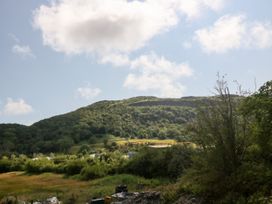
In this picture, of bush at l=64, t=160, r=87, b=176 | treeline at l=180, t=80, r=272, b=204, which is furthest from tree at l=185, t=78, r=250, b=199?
bush at l=64, t=160, r=87, b=176

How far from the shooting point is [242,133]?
72.4ft

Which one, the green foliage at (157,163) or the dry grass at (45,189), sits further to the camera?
the green foliage at (157,163)

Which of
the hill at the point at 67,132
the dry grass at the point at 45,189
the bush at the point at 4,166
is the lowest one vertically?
the dry grass at the point at 45,189

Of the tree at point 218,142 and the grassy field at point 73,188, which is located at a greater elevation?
the tree at point 218,142

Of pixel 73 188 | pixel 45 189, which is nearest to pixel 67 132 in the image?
pixel 45 189

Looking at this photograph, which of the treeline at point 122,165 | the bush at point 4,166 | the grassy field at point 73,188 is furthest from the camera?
the bush at point 4,166

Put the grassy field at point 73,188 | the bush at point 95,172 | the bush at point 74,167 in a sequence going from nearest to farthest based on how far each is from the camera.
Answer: the grassy field at point 73,188
the bush at point 95,172
the bush at point 74,167

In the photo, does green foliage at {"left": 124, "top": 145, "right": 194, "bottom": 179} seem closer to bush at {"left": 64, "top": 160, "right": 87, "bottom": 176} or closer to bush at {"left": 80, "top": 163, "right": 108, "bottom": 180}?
bush at {"left": 80, "top": 163, "right": 108, "bottom": 180}

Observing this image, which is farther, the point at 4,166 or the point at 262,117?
the point at 4,166

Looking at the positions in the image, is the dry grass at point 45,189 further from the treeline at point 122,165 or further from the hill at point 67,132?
the hill at point 67,132

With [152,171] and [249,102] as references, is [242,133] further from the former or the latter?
[152,171]

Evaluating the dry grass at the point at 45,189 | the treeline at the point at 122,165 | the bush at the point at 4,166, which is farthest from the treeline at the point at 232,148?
the bush at the point at 4,166

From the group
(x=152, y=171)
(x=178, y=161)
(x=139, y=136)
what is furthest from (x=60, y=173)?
(x=139, y=136)

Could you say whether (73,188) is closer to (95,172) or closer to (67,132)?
(95,172)
